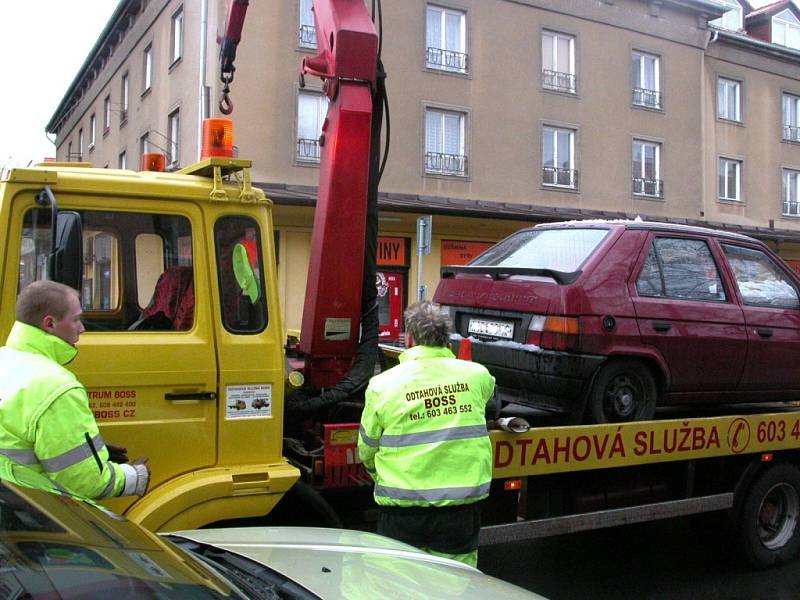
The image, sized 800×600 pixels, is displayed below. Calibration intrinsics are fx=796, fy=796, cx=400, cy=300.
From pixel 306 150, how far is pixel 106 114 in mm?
13399

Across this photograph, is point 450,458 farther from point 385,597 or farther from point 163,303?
point 163,303

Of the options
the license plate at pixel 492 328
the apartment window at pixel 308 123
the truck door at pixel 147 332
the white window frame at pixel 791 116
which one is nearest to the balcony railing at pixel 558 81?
the apartment window at pixel 308 123

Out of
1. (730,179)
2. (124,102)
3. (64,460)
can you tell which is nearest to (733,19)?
(730,179)

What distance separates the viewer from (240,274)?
379 cm

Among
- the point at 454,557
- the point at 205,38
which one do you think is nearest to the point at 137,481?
the point at 454,557

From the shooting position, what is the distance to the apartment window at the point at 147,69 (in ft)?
75.3

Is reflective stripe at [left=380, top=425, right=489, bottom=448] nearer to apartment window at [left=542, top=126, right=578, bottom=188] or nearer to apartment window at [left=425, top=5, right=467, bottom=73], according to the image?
apartment window at [left=425, top=5, right=467, bottom=73]

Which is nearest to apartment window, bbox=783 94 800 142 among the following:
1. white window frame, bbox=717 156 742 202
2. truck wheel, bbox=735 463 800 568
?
white window frame, bbox=717 156 742 202

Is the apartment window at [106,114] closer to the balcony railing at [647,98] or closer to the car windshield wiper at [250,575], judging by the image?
the balcony railing at [647,98]

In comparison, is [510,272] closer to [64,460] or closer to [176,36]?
[64,460]

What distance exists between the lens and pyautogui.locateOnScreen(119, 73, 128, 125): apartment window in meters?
25.6

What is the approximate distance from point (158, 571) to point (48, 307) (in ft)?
3.88

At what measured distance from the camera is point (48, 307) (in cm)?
280

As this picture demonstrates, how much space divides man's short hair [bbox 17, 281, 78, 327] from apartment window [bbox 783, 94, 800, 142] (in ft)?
94.0
